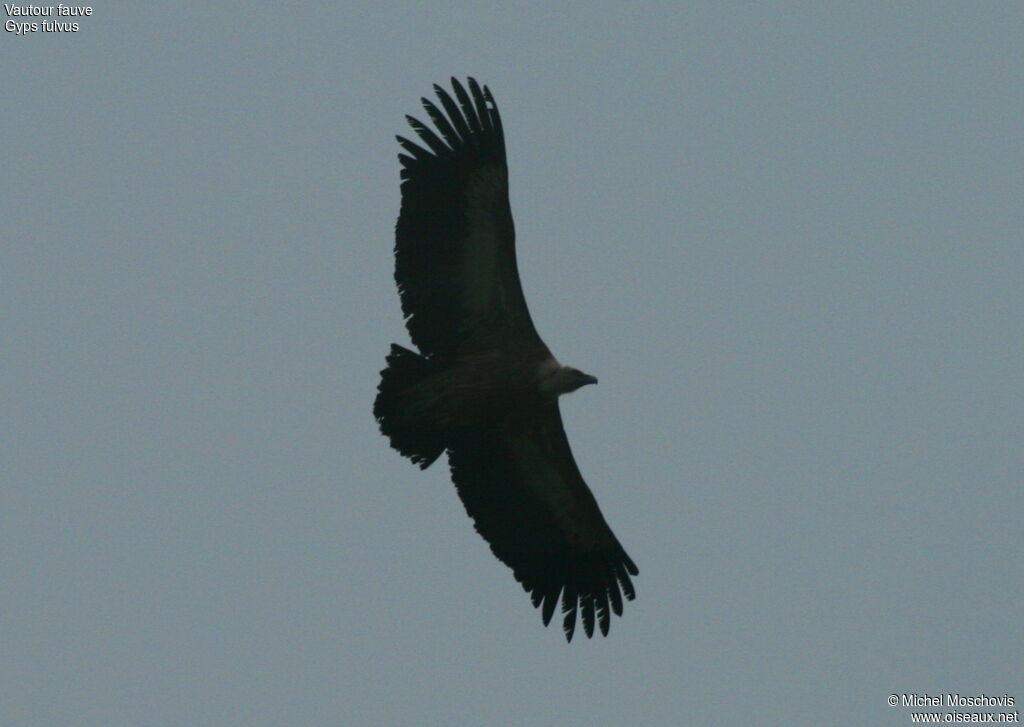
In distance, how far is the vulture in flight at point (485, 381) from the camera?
18359 millimetres

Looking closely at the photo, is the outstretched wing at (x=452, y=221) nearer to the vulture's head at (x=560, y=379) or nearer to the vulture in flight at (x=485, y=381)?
the vulture in flight at (x=485, y=381)

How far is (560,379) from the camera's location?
18.6m

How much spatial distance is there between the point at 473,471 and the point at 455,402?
3.11 ft

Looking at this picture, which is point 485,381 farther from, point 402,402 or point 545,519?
point 545,519

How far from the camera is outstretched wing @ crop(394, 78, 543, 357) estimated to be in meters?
18.3

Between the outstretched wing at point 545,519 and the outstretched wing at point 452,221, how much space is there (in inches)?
52.4

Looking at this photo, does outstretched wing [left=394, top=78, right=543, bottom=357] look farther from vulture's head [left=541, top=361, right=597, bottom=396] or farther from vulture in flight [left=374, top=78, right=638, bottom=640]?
vulture's head [left=541, top=361, right=597, bottom=396]

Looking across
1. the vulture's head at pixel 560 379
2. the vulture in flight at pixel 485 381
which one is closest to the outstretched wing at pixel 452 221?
the vulture in flight at pixel 485 381

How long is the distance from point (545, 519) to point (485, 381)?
6.10ft

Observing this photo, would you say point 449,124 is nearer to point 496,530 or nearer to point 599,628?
point 496,530

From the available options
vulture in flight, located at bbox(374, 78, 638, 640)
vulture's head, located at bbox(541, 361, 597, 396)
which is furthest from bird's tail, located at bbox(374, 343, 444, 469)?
vulture's head, located at bbox(541, 361, 597, 396)

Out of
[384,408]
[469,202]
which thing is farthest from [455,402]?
[469,202]

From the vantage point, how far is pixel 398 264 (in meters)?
18.4

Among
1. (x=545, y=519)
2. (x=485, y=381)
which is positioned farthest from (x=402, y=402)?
(x=545, y=519)
